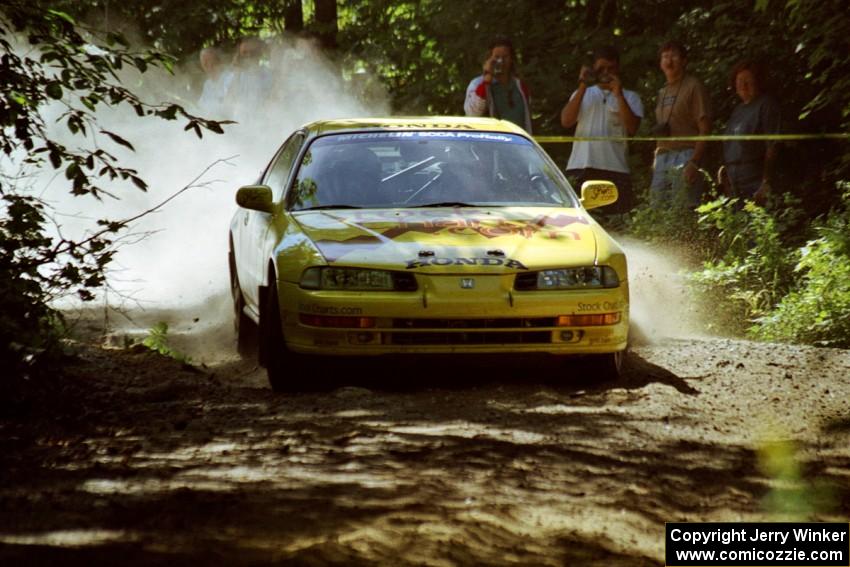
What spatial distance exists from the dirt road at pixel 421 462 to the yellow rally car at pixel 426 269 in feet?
0.87

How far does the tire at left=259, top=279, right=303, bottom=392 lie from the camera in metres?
7.50

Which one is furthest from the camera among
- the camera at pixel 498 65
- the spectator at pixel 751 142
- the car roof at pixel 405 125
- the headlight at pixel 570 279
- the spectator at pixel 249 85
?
the spectator at pixel 249 85

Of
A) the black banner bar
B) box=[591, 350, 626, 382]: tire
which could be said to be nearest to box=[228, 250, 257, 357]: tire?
box=[591, 350, 626, 382]: tire

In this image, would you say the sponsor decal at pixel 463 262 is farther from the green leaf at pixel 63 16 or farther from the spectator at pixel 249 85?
the spectator at pixel 249 85

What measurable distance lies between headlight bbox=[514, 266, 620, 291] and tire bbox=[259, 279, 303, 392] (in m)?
1.26

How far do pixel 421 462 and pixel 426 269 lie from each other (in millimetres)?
1899

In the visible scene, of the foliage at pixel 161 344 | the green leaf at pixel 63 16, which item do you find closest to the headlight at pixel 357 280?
the green leaf at pixel 63 16

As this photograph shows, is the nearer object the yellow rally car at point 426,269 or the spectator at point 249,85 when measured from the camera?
the yellow rally car at point 426,269

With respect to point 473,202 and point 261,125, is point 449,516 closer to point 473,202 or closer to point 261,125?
point 473,202

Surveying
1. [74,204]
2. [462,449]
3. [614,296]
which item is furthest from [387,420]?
[74,204]

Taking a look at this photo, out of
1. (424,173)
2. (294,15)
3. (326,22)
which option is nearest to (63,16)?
(424,173)

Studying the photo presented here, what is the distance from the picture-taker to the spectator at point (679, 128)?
13641 mm

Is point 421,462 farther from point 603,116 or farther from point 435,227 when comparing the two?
point 603,116

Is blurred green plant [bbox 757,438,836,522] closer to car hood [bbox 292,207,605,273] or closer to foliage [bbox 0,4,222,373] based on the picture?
car hood [bbox 292,207,605,273]
